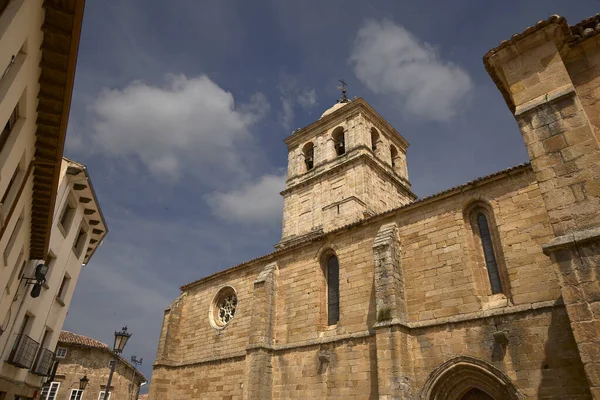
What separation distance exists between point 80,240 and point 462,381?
46.3 feet

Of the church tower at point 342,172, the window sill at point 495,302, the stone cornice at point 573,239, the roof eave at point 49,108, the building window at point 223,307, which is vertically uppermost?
the church tower at point 342,172

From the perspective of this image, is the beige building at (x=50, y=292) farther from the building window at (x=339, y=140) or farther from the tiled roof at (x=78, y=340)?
the building window at (x=339, y=140)

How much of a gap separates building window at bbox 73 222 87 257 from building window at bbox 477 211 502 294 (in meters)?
14.0

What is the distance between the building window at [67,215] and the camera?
507 inches

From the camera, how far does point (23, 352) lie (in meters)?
10.5

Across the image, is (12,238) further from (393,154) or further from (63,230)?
(393,154)

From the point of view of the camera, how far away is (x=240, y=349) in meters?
15.9

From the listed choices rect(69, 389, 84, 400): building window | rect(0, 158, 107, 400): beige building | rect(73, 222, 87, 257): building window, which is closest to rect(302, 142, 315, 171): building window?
rect(0, 158, 107, 400): beige building

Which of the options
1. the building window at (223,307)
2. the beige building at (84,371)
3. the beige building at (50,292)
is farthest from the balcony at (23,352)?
the beige building at (84,371)

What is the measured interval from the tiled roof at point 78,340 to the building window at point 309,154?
18.2 metres

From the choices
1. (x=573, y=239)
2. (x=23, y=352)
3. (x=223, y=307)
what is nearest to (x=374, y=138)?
(x=223, y=307)

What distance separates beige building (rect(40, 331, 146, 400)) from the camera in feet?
75.0

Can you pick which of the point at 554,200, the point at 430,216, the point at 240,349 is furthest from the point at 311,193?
the point at 554,200

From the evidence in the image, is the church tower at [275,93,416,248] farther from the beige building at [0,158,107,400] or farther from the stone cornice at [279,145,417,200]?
the beige building at [0,158,107,400]
